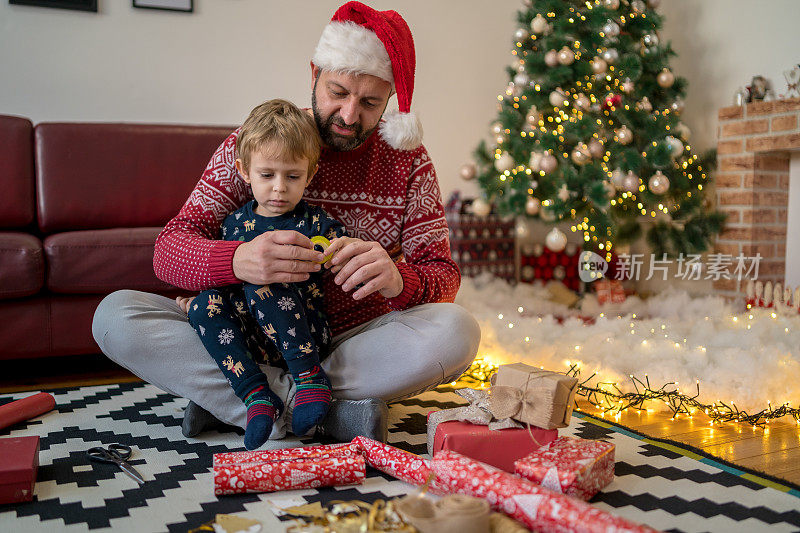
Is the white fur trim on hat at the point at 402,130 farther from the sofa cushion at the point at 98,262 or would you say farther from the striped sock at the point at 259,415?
the sofa cushion at the point at 98,262

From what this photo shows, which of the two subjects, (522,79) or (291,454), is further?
(522,79)

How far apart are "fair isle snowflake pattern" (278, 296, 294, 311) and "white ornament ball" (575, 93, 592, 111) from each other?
221cm

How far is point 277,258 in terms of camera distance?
4.62ft

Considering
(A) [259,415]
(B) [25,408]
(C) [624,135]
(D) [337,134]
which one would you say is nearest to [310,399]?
(A) [259,415]

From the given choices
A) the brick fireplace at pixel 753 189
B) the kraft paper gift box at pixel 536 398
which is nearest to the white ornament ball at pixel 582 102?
the brick fireplace at pixel 753 189

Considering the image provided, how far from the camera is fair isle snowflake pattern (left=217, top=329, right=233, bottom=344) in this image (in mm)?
1462

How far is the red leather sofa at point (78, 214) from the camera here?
7.02 ft

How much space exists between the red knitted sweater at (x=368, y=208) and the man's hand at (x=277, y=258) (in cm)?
23

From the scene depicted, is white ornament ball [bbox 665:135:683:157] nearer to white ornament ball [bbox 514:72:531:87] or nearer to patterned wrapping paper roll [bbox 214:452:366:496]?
white ornament ball [bbox 514:72:531:87]

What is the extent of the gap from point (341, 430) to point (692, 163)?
2.61 metres

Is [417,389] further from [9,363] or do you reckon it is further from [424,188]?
[9,363]

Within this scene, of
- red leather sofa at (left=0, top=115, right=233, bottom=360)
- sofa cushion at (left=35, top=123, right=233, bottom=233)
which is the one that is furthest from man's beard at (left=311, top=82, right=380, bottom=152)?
sofa cushion at (left=35, top=123, right=233, bottom=233)

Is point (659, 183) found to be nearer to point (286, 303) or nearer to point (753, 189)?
point (753, 189)

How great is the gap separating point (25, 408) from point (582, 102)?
2.56 meters
